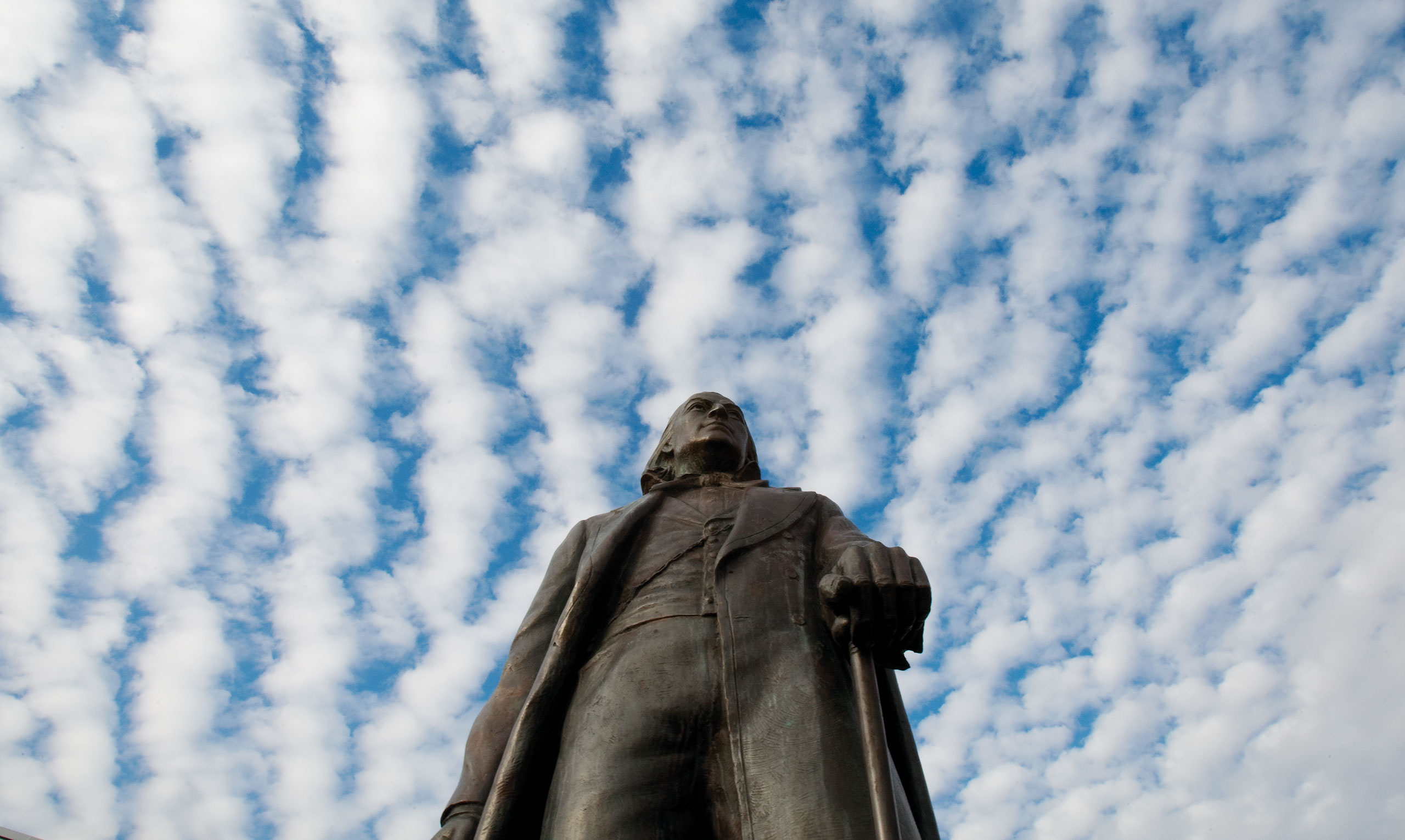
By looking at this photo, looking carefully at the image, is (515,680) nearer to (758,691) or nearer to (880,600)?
(758,691)

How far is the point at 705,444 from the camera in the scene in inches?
282

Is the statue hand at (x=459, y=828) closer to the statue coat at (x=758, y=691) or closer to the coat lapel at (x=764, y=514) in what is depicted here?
the statue coat at (x=758, y=691)

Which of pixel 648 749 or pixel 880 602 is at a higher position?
pixel 880 602

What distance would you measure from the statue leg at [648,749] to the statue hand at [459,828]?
1.28ft

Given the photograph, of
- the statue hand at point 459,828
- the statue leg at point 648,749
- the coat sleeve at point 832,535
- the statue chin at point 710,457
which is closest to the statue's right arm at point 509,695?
the statue hand at point 459,828

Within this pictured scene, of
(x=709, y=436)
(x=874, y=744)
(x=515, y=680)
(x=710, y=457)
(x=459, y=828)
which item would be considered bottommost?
(x=874, y=744)

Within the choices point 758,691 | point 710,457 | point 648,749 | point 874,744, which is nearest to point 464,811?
point 648,749

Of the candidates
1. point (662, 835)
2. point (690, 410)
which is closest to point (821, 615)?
point (662, 835)

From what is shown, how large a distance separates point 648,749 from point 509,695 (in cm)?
110

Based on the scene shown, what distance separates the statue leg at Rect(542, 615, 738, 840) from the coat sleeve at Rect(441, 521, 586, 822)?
0.43 meters

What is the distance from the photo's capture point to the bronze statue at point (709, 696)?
14.7ft

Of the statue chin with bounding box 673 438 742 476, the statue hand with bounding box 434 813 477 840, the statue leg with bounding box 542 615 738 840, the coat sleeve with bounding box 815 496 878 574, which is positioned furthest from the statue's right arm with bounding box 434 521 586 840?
the coat sleeve with bounding box 815 496 878 574

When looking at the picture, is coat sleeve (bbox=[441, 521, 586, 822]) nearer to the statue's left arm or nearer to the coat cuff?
the coat cuff

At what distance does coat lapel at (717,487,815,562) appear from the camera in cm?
564
